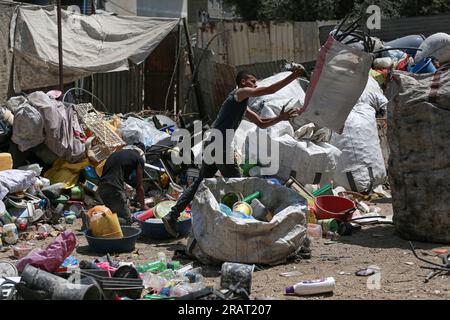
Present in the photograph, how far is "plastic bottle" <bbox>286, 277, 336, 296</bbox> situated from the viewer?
488 centimetres

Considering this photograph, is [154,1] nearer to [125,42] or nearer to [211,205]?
[125,42]

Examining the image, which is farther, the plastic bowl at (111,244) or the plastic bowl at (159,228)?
the plastic bowl at (159,228)

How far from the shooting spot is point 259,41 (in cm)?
1393

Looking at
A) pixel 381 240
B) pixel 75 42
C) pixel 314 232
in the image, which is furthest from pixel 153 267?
pixel 75 42

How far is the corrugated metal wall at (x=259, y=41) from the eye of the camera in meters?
13.7

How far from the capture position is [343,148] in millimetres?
9516

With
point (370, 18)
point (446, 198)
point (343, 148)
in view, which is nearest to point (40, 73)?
point (343, 148)

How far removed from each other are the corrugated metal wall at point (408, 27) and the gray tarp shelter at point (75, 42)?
519cm

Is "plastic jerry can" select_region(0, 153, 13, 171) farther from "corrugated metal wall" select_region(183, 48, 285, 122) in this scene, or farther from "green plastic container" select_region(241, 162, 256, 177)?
"corrugated metal wall" select_region(183, 48, 285, 122)

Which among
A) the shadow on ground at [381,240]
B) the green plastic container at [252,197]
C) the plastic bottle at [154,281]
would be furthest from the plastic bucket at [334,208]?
the plastic bottle at [154,281]

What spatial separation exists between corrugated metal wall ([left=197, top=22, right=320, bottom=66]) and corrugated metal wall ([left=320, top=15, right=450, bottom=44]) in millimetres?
686

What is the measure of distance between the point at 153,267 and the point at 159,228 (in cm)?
140

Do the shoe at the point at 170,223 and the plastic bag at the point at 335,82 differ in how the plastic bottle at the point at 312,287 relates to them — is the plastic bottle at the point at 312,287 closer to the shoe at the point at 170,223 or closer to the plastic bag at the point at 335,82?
the plastic bag at the point at 335,82

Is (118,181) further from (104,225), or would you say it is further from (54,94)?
(54,94)
